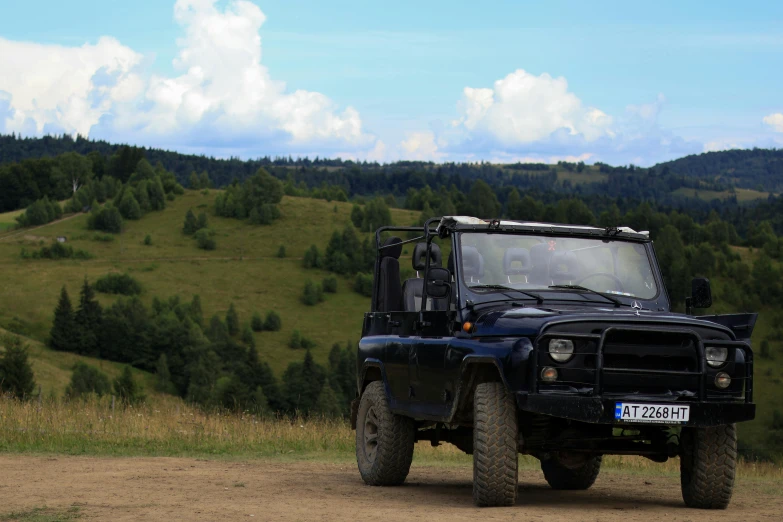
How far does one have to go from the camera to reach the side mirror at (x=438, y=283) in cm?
950

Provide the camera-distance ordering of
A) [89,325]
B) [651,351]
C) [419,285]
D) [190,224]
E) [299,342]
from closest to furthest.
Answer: [651,351]
[419,285]
[89,325]
[299,342]
[190,224]

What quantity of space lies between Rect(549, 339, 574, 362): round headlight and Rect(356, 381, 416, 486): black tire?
121 inches

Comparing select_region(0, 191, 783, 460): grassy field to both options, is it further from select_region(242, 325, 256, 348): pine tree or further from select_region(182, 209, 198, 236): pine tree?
select_region(242, 325, 256, 348): pine tree

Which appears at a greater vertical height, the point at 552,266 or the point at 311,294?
the point at 552,266

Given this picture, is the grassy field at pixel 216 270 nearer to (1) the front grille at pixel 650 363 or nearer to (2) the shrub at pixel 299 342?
(2) the shrub at pixel 299 342

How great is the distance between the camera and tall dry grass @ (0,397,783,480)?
50.4ft

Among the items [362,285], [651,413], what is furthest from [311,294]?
[651,413]

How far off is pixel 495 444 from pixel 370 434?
330 centimetres

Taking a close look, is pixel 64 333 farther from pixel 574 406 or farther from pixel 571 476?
pixel 574 406

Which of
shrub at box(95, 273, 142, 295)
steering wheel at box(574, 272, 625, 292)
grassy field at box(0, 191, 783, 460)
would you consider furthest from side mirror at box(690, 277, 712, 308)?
shrub at box(95, 273, 142, 295)

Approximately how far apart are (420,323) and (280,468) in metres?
4.03

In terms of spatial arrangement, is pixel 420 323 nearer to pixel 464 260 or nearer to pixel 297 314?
pixel 464 260

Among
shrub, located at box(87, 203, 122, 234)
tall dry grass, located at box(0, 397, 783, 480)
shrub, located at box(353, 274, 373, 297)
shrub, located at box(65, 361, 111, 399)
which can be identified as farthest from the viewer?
shrub, located at box(87, 203, 122, 234)

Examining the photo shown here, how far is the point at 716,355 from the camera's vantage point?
28.7 ft
